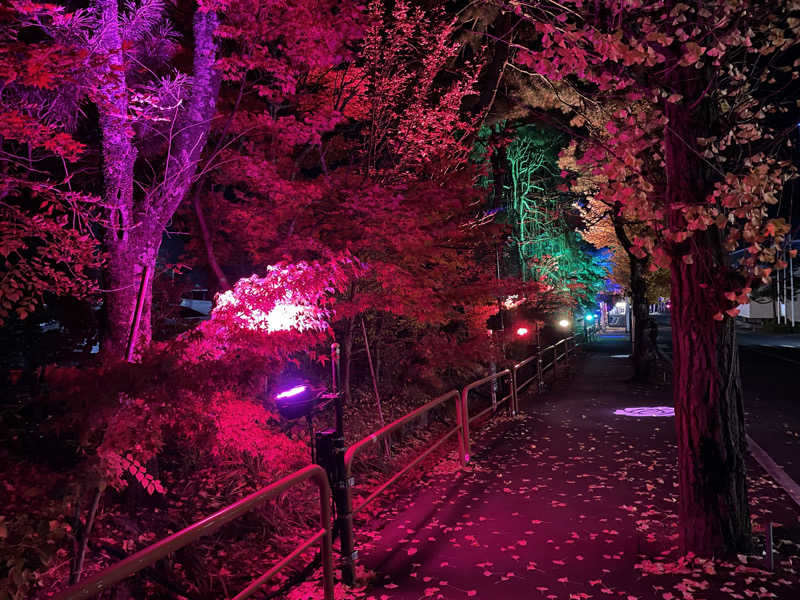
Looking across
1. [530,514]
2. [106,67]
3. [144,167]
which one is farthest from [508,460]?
[144,167]

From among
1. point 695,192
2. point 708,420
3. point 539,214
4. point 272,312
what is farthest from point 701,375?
point 539,214

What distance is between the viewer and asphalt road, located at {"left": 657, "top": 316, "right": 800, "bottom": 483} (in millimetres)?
8789

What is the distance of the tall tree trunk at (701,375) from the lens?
4.71 metres

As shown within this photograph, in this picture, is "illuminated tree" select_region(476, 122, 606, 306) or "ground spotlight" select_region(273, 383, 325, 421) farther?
"illuminated tree" select_region(476, 122, 606, 306)

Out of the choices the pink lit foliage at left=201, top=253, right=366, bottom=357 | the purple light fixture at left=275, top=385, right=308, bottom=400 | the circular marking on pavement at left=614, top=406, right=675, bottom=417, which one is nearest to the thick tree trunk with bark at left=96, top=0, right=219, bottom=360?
the pink lit foliage at left=201, top=253, right=366, bottom=357

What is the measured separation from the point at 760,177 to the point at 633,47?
4.74 feet

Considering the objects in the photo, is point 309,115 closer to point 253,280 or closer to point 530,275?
point 253,280

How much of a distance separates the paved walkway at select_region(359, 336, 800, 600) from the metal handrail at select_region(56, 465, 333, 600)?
2.49 ft

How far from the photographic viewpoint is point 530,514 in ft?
20.7

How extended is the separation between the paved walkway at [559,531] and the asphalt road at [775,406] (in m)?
1.39

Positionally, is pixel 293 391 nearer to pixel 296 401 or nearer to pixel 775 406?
pixel 296 401

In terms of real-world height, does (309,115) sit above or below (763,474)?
above

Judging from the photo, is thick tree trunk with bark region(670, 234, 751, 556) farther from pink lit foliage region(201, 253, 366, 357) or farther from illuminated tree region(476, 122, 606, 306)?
illuminated tree region(476, 122, 606, 306)

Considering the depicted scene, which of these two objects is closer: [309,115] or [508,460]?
[508,460]
